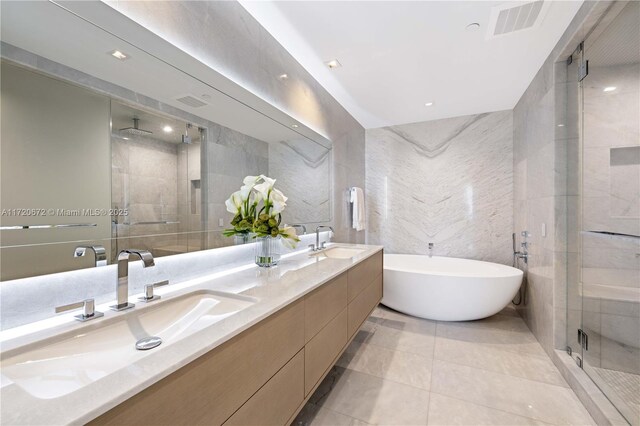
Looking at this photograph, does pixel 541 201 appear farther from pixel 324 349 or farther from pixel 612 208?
pixel 324 349

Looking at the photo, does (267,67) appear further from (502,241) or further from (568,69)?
(502,241)

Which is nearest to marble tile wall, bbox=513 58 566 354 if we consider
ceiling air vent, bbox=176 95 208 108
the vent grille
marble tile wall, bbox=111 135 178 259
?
the vent grille

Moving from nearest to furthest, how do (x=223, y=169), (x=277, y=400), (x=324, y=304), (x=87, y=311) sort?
(x=87, y=311) < (x=277, y=400) < (x=324, y=304) < (x=223, y=169)

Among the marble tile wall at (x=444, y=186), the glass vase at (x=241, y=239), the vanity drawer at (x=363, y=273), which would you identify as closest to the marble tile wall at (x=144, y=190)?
the glass vase at (x=241, y=239)

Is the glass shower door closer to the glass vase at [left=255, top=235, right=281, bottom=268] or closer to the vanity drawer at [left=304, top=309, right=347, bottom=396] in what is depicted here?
the vanity drawer at [left=304, top=309, right=347, bottom=396]

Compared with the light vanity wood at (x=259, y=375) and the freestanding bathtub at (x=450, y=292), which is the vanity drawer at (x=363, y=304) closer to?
the light vanity wood at (x=259, y=375)

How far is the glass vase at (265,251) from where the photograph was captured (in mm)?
1587

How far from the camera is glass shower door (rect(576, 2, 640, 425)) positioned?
1.52 metres

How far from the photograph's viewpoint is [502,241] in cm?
337

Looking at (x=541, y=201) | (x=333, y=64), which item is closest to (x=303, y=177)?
(x=333, y=64)

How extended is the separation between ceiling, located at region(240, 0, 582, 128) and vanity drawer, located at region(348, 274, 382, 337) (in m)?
1.89

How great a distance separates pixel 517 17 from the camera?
5.79 feet

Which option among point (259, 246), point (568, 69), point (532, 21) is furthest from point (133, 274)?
point (568, 69)

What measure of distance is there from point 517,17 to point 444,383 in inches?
98.6
